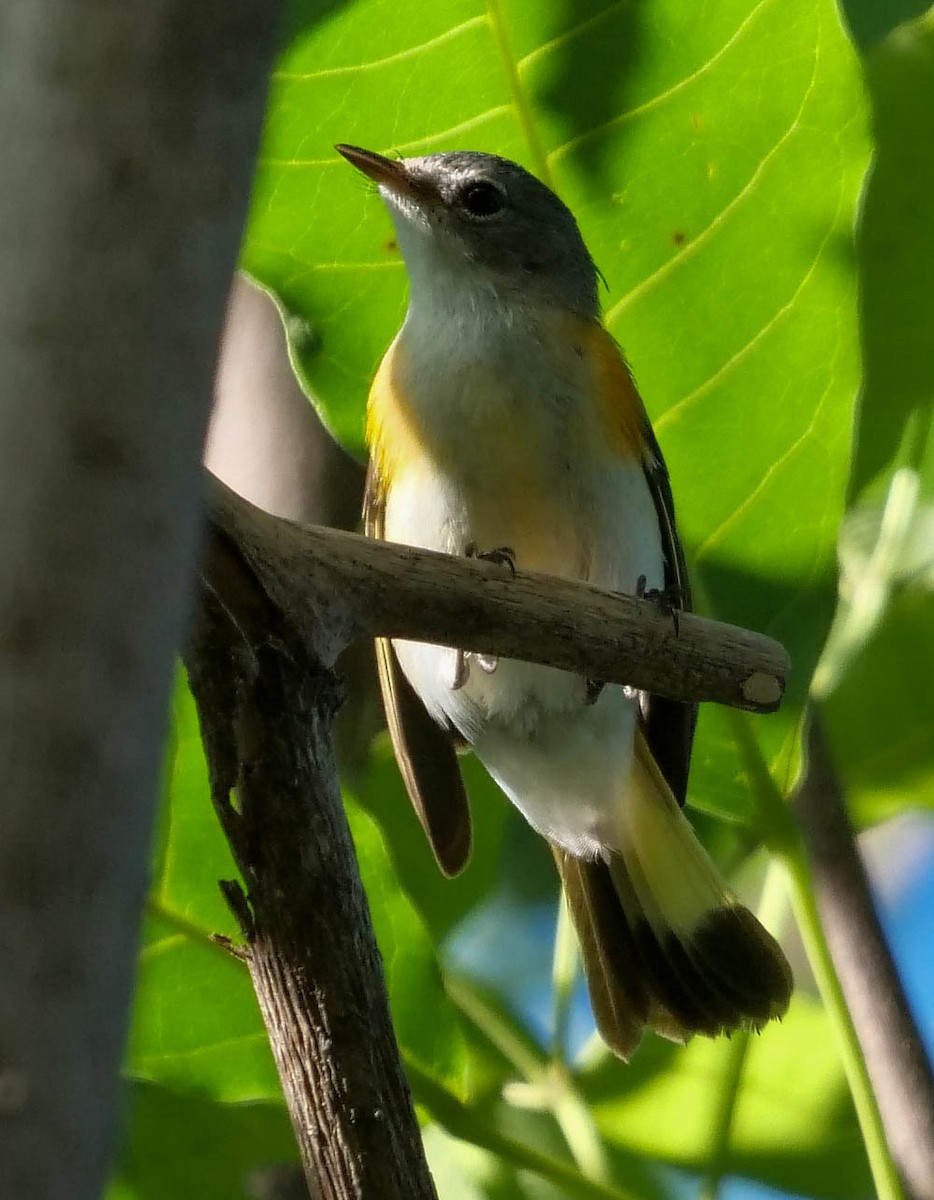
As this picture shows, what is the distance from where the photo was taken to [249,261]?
6.46 ft

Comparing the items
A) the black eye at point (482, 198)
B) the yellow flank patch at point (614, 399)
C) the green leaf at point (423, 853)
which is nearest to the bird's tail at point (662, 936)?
the green leaf at point (423, 853)

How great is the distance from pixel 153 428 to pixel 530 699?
6.08 ft

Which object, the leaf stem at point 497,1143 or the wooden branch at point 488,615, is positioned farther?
the leaf stem at point 497,1143

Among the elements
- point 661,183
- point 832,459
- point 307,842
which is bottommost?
point 307,842

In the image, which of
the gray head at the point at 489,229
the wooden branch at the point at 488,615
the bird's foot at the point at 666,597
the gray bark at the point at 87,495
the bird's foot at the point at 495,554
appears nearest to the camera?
the gray bark at the point at 87,495

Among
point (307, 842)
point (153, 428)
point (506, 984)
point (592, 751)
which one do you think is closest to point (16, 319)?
point (153, 428)

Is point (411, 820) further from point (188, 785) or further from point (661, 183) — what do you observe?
point (661, 183)

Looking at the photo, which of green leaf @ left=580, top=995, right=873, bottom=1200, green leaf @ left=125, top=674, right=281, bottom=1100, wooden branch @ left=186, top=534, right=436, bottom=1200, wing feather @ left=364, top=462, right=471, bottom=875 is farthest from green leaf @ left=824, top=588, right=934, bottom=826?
wooden branch @ left=186, top=534, right=436, bottom=1200

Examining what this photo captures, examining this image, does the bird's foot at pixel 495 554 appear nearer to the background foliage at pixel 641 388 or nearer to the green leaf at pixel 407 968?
the background foliage at pixel 641 388

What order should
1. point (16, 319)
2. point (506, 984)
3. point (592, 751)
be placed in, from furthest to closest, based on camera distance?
point (506, 984), point (592, 751), point (16, 319)

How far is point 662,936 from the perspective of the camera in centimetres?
219

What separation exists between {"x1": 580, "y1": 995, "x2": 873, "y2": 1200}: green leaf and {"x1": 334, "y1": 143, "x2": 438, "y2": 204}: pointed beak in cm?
126

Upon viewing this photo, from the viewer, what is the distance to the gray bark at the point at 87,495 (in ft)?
Result: 1.16

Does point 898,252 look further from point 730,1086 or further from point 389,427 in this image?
point 730,1086
